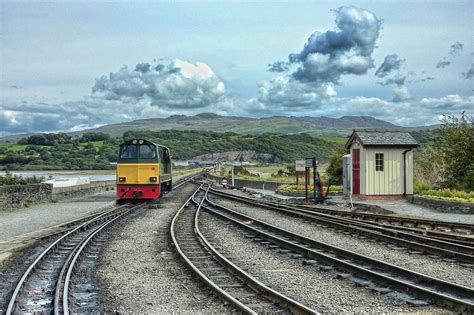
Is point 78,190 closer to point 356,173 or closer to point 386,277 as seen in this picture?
point 356,173

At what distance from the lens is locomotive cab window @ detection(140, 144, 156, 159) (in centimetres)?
2731

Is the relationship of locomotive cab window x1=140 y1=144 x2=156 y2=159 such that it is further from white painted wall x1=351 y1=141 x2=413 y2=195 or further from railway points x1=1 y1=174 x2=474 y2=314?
white painted wall x1=351 y1=141 x2=413 y2=195

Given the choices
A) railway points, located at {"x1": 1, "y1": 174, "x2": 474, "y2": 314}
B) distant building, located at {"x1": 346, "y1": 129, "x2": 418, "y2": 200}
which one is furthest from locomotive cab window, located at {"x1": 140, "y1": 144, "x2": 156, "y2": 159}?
distant building, located at {"x1": 346, "y1": 129, "x2": 418, "y2": 200}

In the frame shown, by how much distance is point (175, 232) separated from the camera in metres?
15.8

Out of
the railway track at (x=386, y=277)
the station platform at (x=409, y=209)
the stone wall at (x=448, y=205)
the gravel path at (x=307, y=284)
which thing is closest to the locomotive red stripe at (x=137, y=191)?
the station platform at (x=409, y=209)

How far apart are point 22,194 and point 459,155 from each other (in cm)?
2074

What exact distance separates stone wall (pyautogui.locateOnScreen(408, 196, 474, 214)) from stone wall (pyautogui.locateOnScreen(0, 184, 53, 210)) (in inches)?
704

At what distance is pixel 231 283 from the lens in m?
8.93

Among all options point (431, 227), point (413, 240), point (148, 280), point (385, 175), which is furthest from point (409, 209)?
point (148, 280)

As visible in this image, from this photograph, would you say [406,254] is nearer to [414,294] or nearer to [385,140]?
[414,294]

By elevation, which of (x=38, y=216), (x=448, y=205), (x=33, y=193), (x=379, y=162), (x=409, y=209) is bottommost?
(x=38, y=216)

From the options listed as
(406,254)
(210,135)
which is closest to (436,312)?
(406,254)

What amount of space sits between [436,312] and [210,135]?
7251 inches

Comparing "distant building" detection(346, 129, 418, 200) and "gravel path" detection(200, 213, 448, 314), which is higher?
"distant building" detection(346, 129, 418, 200)
